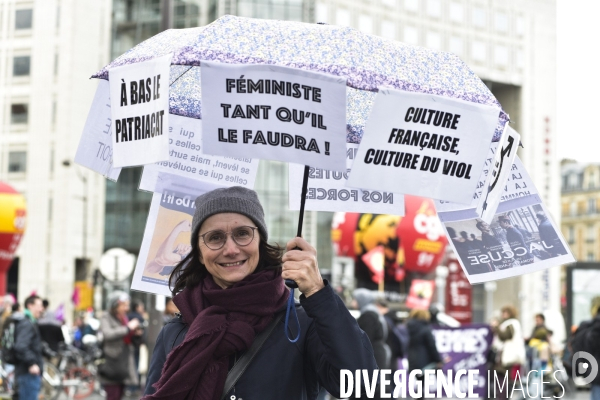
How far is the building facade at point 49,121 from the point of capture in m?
55.6

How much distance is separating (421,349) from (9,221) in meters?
22.2

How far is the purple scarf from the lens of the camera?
3.33 m

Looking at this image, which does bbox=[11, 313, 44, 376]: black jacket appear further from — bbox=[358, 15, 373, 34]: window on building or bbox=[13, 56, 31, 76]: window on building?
bbox=[358, 15, 373, 34]: window on building

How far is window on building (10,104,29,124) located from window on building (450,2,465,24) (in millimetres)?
30308

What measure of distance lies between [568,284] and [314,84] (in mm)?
20995

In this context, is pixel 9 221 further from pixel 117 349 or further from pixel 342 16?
pixel 342 16

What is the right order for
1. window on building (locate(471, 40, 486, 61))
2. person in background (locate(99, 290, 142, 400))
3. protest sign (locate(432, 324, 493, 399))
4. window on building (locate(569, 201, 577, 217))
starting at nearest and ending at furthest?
1. person in background (locate(99, 290, 142, 400))
2. protest sign (locate(432, 324, 493, 399))
3. window on building (locate(471, 40, 486, 61))
4. window on building (locate(569, 201, 577, 217))

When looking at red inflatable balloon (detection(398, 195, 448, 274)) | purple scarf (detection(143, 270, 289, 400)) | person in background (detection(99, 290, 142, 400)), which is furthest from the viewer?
red inflatable balloon (detection(398, 195, 448, 274))

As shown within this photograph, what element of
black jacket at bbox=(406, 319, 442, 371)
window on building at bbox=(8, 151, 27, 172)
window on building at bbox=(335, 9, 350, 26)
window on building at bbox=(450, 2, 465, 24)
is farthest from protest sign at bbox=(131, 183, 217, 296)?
window on building at bbox=(450, 2, 465, 24)

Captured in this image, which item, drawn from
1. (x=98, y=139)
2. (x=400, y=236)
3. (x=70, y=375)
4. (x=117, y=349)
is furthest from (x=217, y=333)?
(x=400, y=236)

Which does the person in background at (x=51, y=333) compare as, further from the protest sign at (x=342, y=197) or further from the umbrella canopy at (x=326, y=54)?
the umbrella canopy at (x=326, y=54)

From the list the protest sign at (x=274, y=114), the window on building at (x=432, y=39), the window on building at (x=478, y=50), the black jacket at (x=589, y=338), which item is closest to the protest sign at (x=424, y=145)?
the protest sign at (x=274, y=114)

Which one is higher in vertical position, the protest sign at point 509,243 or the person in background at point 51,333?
the protest sign at point 509,243

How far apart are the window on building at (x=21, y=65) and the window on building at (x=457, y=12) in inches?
1168
